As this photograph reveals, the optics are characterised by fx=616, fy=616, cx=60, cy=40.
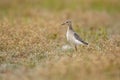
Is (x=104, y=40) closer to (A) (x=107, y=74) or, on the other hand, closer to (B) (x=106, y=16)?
(A) (x=107, y=74)

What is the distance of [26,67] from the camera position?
38.3 feet

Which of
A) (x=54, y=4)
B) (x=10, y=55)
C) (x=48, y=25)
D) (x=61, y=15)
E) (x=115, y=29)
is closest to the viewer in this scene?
(x=10, y=55)

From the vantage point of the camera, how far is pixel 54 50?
13.9 metres

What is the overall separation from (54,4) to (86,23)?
3233 millimetres

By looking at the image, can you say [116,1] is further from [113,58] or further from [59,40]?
[113,58]

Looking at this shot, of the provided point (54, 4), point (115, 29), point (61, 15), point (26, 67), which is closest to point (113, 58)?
point (26, 67)

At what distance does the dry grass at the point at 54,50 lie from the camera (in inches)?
419

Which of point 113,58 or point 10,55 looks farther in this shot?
point 10,55

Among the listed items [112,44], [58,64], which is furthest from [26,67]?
[112,44]

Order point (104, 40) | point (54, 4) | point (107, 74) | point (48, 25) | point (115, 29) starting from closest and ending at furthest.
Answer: point (107, 74) → point (104, 40) → point (48, 25) → point (115, 29) → point (54, 4)

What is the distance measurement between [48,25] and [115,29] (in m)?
2.44

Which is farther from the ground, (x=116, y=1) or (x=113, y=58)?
(x=116, y=1)

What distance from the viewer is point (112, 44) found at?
13.7 m

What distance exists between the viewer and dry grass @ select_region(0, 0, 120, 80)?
10.6 metres
